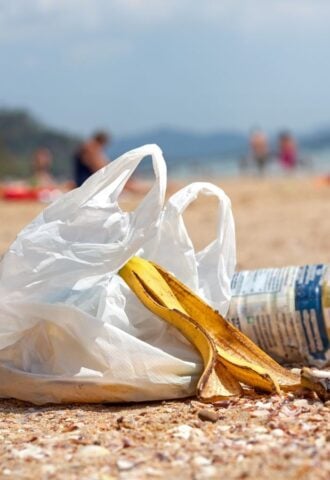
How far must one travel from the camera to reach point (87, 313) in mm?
3170

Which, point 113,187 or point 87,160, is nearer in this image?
point 113,187

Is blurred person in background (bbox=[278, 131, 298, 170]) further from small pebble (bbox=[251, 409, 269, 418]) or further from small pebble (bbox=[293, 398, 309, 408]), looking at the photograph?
small pebble (bbox=[251, 409, 269, 418])

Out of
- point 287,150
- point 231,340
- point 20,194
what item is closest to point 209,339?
point 231,340

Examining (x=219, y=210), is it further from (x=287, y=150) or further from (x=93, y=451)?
(x=287, y=150)

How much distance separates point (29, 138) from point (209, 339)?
107 ft

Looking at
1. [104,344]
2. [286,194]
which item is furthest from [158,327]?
[286,194]

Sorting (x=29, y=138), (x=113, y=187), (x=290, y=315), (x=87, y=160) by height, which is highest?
(x=113, y=187)

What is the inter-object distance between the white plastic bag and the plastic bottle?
43 cm

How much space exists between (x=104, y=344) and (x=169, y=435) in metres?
0.52

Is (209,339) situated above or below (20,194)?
above

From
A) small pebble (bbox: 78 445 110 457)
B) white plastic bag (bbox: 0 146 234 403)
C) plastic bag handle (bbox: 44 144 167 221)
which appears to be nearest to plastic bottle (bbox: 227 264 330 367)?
white plastic bag (bbox: 0 146 234 403)

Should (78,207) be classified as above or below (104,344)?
above

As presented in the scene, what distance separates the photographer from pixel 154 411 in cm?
300

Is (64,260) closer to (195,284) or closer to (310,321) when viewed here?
(195,284)
